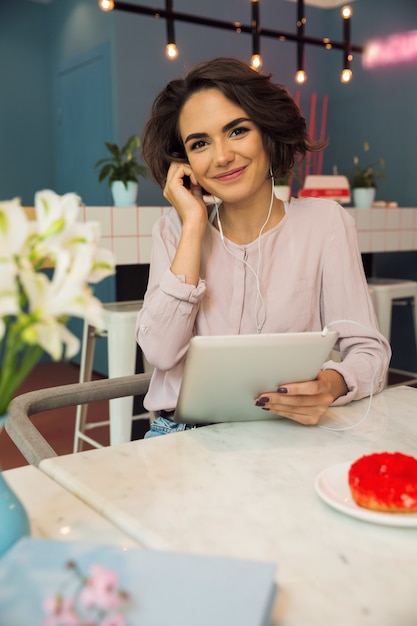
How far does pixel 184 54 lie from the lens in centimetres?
462

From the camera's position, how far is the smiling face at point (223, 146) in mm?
1495

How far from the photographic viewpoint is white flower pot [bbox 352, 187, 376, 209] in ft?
12.8

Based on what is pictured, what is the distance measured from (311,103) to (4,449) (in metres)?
3.58

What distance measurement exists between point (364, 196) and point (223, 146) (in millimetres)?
2608

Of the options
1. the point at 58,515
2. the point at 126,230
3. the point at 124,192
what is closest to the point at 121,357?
the point at 126,230

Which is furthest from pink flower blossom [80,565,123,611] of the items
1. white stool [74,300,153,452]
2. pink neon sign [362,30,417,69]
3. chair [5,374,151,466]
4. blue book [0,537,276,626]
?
pink neon sign [362,30,417,69]

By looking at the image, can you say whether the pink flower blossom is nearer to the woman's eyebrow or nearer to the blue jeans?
the blue jeans

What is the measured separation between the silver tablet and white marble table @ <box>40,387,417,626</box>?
0.13ft

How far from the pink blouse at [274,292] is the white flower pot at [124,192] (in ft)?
4.92

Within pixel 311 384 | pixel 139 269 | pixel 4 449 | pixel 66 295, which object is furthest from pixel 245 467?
pixel 4 449

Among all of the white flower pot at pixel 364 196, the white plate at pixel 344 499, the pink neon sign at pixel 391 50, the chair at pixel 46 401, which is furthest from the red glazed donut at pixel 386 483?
the pink neon sign at pixel 391 50

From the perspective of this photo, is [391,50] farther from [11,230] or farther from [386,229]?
[11,230]

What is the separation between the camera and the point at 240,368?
976mm

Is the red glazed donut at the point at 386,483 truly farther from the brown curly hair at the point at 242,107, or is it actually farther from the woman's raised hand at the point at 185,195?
the brown curly hair at the point at 242,107
